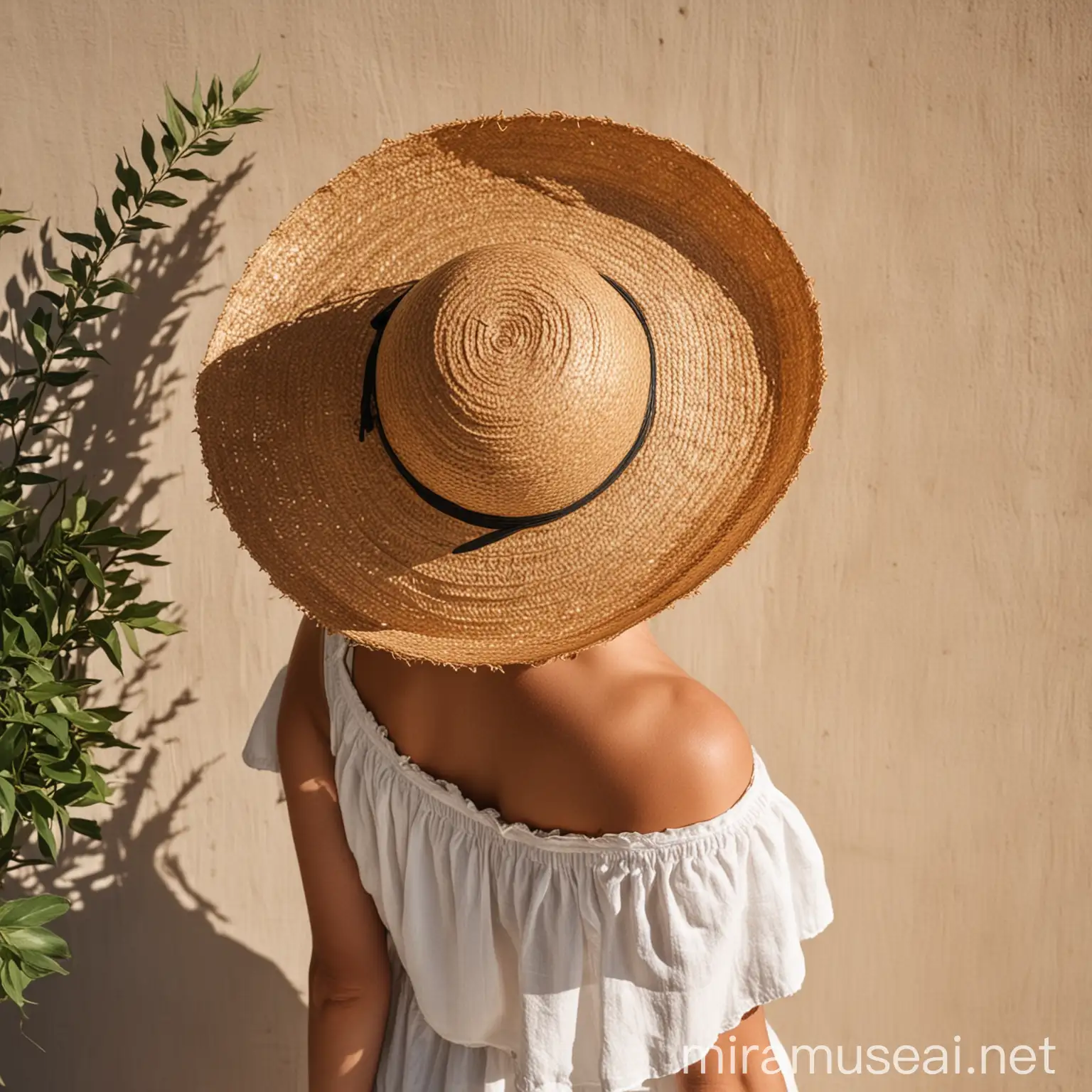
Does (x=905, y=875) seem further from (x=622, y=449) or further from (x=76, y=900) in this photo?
(x=76, y=900)

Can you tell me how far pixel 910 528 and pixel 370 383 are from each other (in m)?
0.94

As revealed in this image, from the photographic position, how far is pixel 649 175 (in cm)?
87

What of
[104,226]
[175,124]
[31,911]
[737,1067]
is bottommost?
[737,1067]

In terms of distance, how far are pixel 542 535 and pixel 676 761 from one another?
0.20 metres

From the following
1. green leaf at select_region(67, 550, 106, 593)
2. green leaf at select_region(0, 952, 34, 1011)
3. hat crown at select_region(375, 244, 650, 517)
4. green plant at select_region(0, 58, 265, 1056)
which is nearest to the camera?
hat crown at select_region(375, 244, 650, 517)

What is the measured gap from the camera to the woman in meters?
0.73

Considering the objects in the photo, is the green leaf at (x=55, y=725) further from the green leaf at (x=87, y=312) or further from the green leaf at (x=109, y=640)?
the green leaf at (x=87, y=312)

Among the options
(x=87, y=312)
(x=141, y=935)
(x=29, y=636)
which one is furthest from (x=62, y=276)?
(x=141, y=935)

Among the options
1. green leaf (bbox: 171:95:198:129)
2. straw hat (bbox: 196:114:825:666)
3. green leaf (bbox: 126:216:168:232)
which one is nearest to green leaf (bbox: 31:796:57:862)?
straw hat (bbox: 196:114:825:666)

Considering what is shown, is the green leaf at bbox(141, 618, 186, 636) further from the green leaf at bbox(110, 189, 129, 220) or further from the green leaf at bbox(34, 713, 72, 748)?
the green leaf at bbox(110, 189, 129, 220)

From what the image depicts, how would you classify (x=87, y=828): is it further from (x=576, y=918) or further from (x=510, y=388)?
(x=510, y=388)

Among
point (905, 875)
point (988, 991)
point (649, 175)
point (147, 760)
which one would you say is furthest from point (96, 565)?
point (988, 991)

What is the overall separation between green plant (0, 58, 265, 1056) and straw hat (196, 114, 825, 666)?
0.37 meters

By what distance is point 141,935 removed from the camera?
1.56 meters
